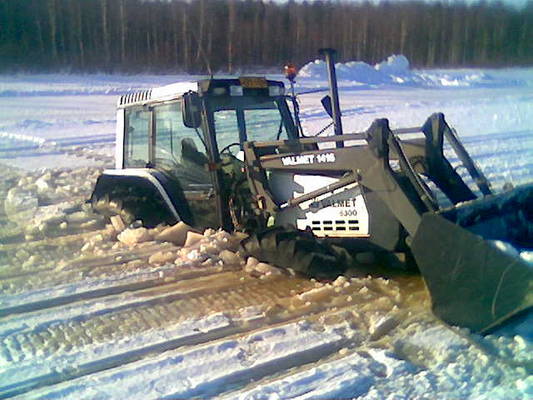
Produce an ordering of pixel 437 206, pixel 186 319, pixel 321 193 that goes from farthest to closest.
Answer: pixel 321 193 → pixel 437 206 → pixel 186 319

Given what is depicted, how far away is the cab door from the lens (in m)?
5.73

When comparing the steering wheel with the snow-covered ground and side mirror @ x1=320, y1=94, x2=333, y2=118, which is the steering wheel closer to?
the snow-covered ground

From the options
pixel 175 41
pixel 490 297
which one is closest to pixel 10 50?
pixel 175 41

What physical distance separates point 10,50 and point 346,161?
31.5ft

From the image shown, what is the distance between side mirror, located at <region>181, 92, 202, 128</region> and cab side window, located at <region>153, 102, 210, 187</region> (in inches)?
10.8

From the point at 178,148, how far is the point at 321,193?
1710 millimetres

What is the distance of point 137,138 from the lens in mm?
6430

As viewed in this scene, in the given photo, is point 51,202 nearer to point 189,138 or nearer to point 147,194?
point 147,194

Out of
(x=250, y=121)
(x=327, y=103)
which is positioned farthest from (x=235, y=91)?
(x=327, y=103)

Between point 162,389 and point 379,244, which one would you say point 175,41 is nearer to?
point 379,244

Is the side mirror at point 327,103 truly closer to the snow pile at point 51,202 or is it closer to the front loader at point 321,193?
the front loader at point 321,193

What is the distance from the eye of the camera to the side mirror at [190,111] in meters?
5.26

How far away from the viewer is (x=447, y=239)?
380 cm

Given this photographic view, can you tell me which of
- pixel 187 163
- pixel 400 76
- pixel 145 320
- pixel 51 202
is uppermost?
pixel 400 76
